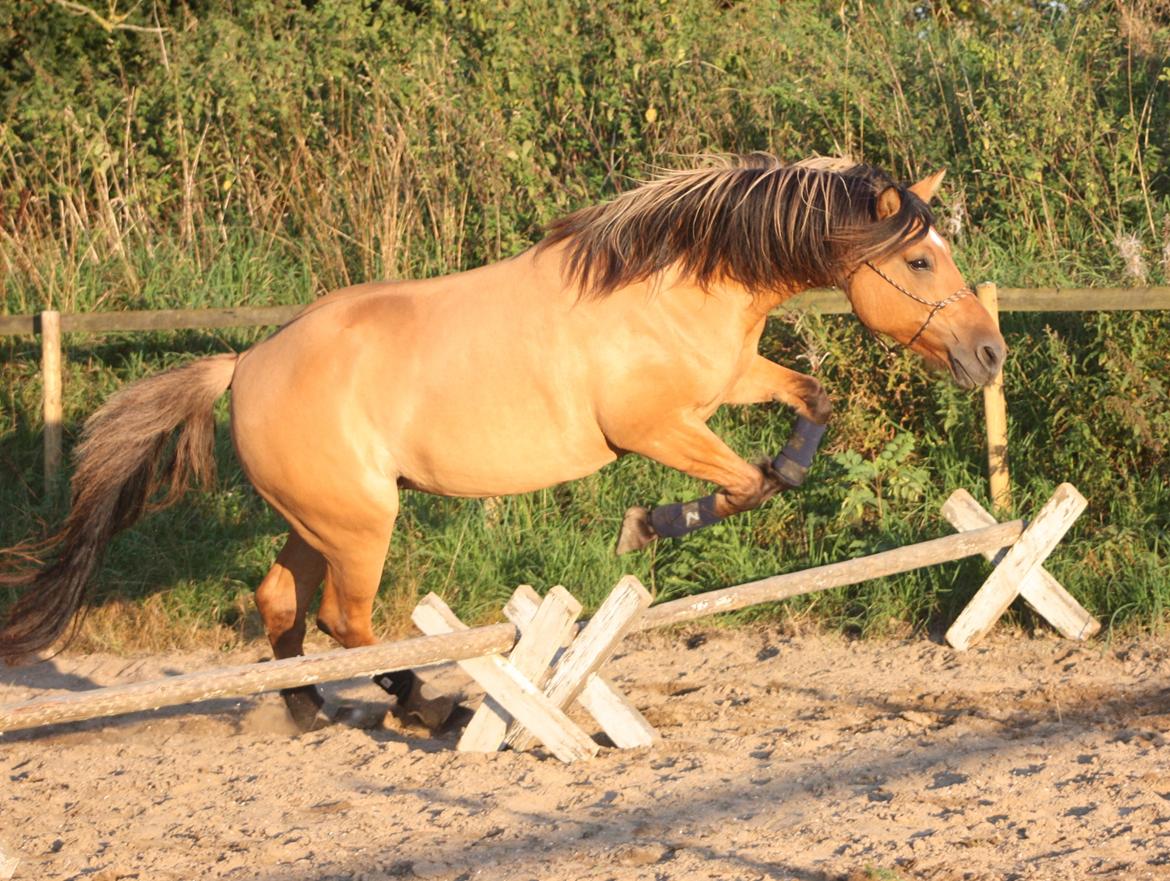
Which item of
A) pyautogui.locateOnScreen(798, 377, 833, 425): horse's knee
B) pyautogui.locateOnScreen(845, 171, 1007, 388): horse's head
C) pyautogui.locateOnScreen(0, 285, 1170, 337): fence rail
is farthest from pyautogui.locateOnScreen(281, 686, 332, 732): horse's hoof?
pyautogui.locateOnScreen(845, 171, 1007, 388): horse's head

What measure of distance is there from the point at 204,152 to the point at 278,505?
198 inches

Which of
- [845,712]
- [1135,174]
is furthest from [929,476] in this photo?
[1135,174]

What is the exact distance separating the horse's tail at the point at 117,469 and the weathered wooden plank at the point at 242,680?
144cm

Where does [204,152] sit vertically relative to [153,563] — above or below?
above

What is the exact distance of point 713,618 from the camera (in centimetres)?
662

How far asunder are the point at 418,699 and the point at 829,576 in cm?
160

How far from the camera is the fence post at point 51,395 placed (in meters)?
7.42

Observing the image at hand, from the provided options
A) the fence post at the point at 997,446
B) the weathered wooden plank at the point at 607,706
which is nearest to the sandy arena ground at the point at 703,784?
the weathered wooden plank at the point at 607,706

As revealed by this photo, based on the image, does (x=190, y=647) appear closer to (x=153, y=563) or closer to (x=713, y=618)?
(x=153, y=563)

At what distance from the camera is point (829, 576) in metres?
5.14

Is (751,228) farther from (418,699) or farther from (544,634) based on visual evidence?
(418,699)

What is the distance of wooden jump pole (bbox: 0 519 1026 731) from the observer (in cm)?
379

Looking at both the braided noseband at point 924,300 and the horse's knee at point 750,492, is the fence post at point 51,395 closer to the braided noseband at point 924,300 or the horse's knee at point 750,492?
the horse's knee at point 750,492

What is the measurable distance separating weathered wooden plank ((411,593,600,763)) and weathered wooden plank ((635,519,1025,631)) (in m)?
0.41
